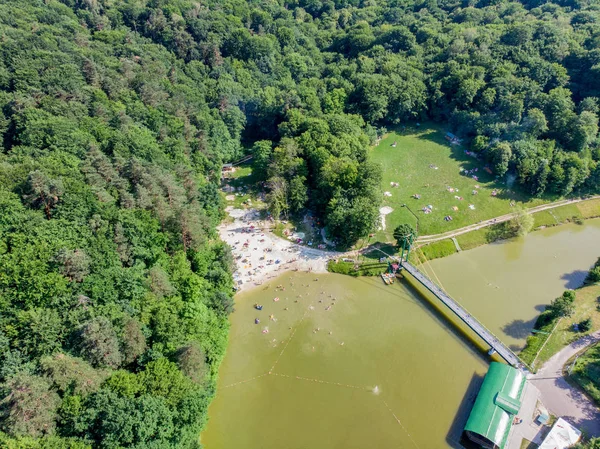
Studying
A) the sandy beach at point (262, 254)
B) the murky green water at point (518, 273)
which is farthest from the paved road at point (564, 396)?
the sandy beach at point (262, 254)

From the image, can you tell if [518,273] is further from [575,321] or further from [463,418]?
[463,418]

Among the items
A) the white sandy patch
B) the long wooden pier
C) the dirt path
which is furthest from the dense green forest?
the long wooden pier

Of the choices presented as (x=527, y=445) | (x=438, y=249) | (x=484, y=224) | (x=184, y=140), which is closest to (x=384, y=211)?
(x=438, y=249)

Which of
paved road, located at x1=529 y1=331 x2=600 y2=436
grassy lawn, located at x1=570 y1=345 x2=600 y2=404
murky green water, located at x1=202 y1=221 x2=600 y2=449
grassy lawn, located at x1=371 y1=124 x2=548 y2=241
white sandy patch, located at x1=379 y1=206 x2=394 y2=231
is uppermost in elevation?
grassy lawn, located at x1=371 y1=124 x2=548 y2=241

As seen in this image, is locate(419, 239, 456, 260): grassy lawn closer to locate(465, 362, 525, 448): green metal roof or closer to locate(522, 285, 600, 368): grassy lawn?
locate(522, 285, 600, 368): grassy lawn

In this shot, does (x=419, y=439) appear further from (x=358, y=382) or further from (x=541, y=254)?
(x=541, y=254)
